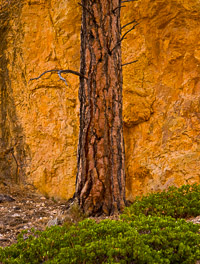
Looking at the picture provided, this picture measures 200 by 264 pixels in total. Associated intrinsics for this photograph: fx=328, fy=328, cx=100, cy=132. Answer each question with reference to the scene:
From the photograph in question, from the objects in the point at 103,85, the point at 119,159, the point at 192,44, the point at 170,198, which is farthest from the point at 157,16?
the point at 170,198

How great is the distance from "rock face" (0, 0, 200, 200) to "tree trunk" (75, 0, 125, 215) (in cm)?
176

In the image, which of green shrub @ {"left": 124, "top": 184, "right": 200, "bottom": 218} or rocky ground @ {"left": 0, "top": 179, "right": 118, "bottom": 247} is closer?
green shrub @ {"left": 124, "top": 184, "right": 200, "bottom": 218}

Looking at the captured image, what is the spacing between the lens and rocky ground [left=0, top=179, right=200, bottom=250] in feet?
14.6

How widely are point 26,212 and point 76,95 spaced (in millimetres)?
2794

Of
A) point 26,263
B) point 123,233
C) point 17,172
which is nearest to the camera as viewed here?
point 26,263

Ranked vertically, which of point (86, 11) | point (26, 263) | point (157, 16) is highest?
point (157, 16)

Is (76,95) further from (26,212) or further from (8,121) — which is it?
(26,212)

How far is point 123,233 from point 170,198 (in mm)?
1622

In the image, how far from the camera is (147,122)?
21.6 ft

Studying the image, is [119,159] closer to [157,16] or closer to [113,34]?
[113,34]

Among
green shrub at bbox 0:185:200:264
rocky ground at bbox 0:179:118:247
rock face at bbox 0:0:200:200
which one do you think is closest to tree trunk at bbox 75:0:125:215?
rocky ground at bbox 0:179:118:247

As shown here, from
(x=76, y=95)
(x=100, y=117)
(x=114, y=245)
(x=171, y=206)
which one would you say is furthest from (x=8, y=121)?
(x=114, y=245)

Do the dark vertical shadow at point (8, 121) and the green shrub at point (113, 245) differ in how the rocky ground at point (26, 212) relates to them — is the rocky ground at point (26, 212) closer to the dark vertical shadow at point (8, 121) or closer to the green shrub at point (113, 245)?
the dark vertical shadow at point (8, 121)

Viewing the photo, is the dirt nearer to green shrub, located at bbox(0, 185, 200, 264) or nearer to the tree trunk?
the tree trunk
